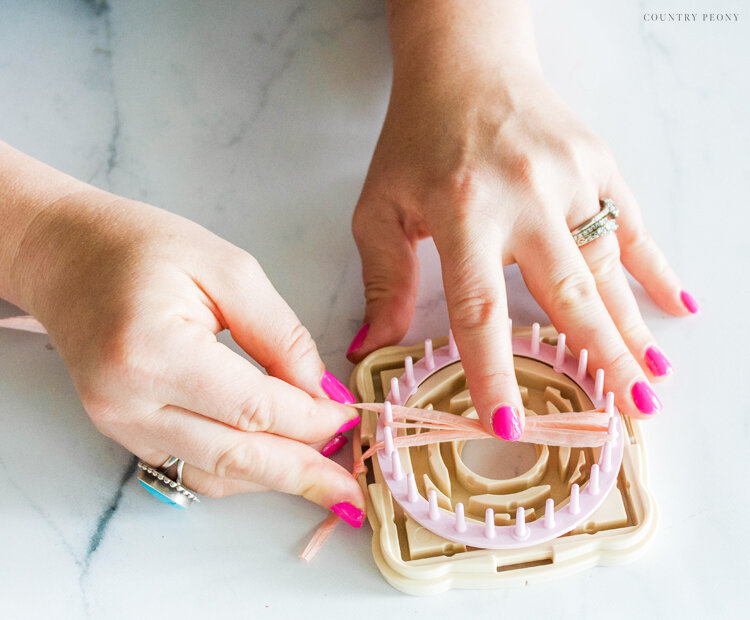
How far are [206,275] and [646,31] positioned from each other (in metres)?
0.86

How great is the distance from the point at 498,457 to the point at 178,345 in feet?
1.20

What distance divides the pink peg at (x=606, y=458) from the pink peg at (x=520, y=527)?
103mm

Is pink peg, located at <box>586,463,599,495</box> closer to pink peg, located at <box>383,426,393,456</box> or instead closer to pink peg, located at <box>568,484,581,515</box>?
pink peg, located at <box>568,484,581,515</box>

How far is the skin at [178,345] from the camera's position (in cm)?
79

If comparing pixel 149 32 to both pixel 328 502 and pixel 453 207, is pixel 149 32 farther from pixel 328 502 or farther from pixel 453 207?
pixel 328 502

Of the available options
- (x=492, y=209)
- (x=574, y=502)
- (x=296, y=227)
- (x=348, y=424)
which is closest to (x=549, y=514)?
(x=574, y=502)

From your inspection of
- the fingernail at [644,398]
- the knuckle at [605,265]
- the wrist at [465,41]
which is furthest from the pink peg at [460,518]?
the wrist at [465,41]

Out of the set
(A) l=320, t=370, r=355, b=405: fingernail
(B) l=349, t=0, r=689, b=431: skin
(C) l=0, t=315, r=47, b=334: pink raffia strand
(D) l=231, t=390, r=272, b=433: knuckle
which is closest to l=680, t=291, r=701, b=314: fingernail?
(B) l=349, t=0, r=689, b=431: skin

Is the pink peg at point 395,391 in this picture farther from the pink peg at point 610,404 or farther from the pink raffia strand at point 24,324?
the pink raffia strand at point 24,324

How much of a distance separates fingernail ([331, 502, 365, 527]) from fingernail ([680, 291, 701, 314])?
0.48 metres

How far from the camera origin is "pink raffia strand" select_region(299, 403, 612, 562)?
0.84 m

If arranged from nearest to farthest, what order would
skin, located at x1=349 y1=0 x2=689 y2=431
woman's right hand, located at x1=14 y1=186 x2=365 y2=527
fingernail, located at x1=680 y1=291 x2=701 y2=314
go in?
woman's right hand, located at x1=14 y1=186 x2=365 y2=527, skin, located at x1=349 y1=0 x2=689 y2=431, fingernail, located at x1=680 y1=291 x2=701 y2=314

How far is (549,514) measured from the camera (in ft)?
2.61

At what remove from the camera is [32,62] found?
1.32 metres
